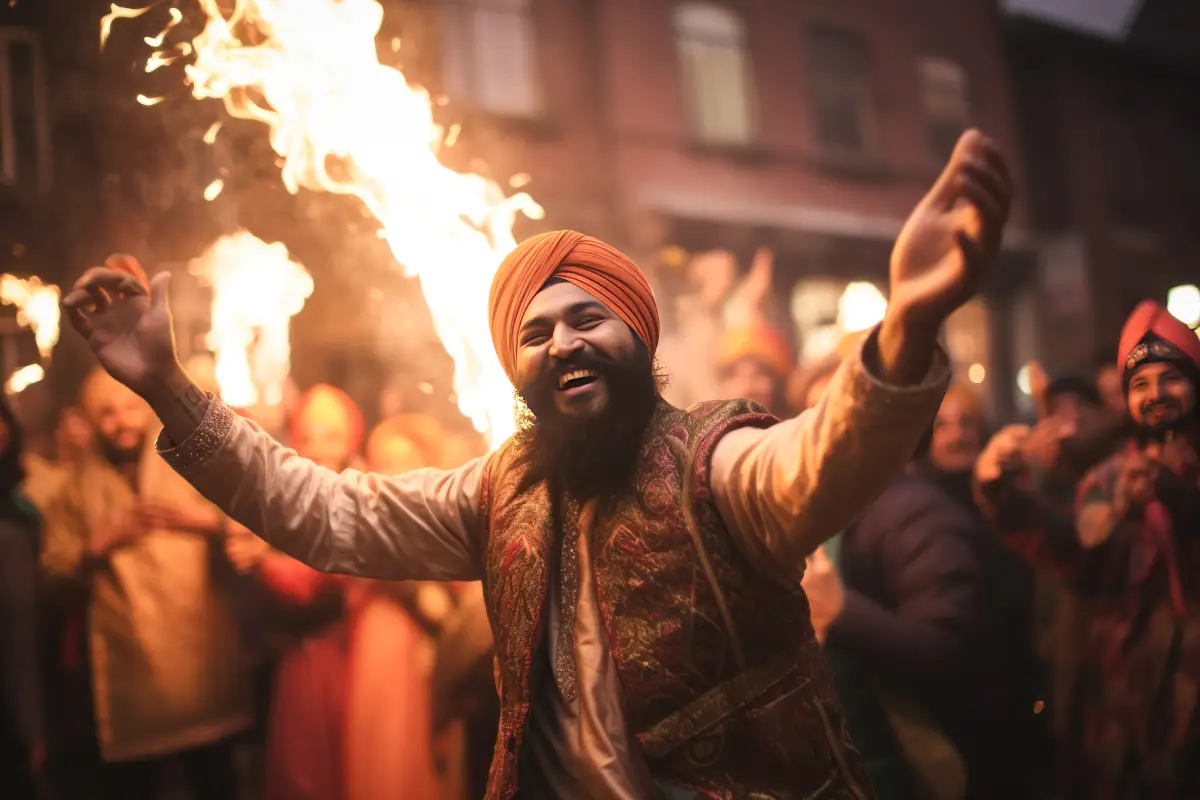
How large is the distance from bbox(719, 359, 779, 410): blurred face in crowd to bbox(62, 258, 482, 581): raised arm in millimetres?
2724

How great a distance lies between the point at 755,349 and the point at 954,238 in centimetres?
358

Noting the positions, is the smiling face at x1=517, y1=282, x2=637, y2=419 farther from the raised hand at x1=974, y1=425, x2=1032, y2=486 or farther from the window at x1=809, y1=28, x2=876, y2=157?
the window at x1=809, y1=28, x2=876, y2=157

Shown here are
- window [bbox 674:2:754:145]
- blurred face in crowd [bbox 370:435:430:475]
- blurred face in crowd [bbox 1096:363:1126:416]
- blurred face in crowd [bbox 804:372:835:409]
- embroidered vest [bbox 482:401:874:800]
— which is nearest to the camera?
embroidered vest [bbox 482:401:874:800]

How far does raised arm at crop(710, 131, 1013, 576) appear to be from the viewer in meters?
1.66

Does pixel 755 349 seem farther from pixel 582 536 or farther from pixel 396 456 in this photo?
pixel 582 536

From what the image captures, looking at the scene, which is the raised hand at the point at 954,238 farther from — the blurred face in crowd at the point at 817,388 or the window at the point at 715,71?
the window at the point at 715,71

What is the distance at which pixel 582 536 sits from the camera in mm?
2340

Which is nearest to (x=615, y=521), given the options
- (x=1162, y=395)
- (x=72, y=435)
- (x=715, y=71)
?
(x=1162, y=395)

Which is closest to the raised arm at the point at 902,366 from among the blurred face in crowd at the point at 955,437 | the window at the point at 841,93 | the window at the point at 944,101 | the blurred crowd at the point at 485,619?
the blurred crowd at the point at 485,619

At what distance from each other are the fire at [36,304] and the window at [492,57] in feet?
14.0

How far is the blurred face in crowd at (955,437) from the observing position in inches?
181

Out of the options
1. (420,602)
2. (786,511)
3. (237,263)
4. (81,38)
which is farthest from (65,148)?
(786,511)

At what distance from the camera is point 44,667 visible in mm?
4988

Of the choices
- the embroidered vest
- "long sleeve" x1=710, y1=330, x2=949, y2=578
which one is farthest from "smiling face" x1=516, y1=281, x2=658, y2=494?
"long sleeve" x1=710, y1=330, x2=949, y2=578
